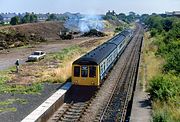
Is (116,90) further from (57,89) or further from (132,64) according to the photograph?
(132,64)

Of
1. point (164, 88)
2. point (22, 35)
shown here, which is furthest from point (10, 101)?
point (22, 35)

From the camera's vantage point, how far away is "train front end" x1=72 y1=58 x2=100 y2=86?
25000mm

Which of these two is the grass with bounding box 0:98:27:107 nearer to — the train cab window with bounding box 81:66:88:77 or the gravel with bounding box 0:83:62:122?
the gravel with bounding box 0:83:62:122

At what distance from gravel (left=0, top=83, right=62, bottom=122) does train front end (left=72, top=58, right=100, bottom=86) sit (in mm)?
1975

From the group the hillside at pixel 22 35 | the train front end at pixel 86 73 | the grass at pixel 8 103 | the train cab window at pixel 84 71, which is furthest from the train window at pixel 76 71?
the hillside at pixel 22 35

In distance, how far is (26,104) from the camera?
2194 cm

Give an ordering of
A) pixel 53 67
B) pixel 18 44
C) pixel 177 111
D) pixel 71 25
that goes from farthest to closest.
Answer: pixel 71 25 → pixel 18 44 → pixel 53 67 → pixel 177 111

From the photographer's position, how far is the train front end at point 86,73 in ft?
82.0

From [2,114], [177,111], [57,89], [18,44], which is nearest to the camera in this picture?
[177,111]

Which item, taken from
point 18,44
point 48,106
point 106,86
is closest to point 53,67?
point 106,86

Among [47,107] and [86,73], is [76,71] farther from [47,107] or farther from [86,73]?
[47,107]

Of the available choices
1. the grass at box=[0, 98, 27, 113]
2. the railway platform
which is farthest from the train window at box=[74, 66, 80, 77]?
the grass at box=[0, 98, 27, 113]

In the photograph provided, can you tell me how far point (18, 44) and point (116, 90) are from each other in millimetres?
37835

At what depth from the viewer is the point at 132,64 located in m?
42.3
